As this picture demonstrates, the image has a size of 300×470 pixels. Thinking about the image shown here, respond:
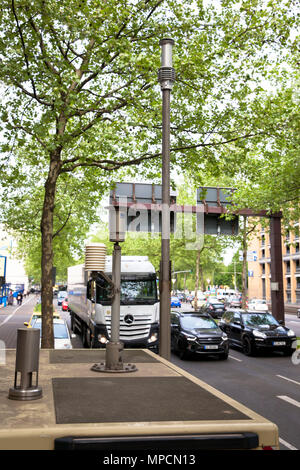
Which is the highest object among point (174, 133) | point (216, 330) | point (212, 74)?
point (212, 74)

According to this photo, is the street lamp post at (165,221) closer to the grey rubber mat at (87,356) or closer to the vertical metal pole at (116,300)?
the grey rubber mat at (87,356)

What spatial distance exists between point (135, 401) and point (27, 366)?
1.14 meters

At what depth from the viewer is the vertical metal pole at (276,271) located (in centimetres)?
2312

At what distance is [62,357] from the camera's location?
6.87 m

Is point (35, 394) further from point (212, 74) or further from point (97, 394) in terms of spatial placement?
point (212, 74)

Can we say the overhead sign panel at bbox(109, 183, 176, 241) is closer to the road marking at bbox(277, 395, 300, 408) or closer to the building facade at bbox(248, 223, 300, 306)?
the road marking at bbox(277, 395, 300, 408)

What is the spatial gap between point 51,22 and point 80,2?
0.90m

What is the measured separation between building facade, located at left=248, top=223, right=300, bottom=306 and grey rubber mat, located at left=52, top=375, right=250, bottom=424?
171 feet

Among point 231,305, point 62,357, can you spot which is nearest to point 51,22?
point 62,357

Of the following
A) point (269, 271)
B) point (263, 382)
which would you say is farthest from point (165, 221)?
point (269, 271)

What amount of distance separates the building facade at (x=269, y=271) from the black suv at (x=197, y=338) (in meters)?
40.0

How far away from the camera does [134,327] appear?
15.1 metres

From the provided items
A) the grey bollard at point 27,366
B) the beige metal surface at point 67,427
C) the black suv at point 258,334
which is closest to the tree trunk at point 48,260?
the grey bollard at point 27,366

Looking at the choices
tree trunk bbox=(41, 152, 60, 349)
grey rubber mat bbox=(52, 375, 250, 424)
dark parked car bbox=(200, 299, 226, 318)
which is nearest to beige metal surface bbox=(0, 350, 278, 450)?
grey rubber mat bbox=(52, 375, 250, 424)
